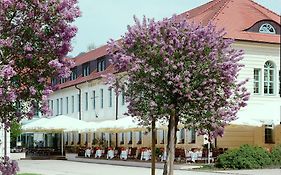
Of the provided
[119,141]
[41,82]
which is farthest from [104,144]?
[41,82]

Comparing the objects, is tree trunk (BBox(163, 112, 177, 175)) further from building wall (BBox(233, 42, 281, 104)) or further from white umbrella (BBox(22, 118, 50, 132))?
white umbrella (BBox(22, 118, 50, 132))

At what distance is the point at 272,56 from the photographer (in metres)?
39.5

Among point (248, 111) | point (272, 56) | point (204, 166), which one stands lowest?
point (204, 166)

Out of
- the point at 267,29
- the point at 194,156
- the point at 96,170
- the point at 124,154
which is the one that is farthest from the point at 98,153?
the point at 267,29

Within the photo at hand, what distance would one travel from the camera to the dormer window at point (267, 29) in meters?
39.5

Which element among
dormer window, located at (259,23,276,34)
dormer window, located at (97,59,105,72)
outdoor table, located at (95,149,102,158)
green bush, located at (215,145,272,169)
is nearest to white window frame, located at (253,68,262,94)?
dormer window, located at (259,23,276,34)

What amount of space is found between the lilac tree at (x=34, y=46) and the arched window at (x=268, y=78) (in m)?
28.2

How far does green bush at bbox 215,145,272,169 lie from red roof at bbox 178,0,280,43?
8602 millimetres

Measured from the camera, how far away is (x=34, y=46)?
40.9 ft

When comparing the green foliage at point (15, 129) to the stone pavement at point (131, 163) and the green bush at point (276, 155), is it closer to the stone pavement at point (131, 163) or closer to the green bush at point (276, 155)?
the stone pavement at point (131, 163)

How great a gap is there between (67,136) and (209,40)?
46.8 m

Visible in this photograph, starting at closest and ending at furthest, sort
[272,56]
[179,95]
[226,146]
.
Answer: [179,95] < [226,146] < [272,56]

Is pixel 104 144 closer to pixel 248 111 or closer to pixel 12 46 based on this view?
pixel 248 111

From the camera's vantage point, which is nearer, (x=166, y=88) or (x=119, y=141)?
(x=166, y=88)
